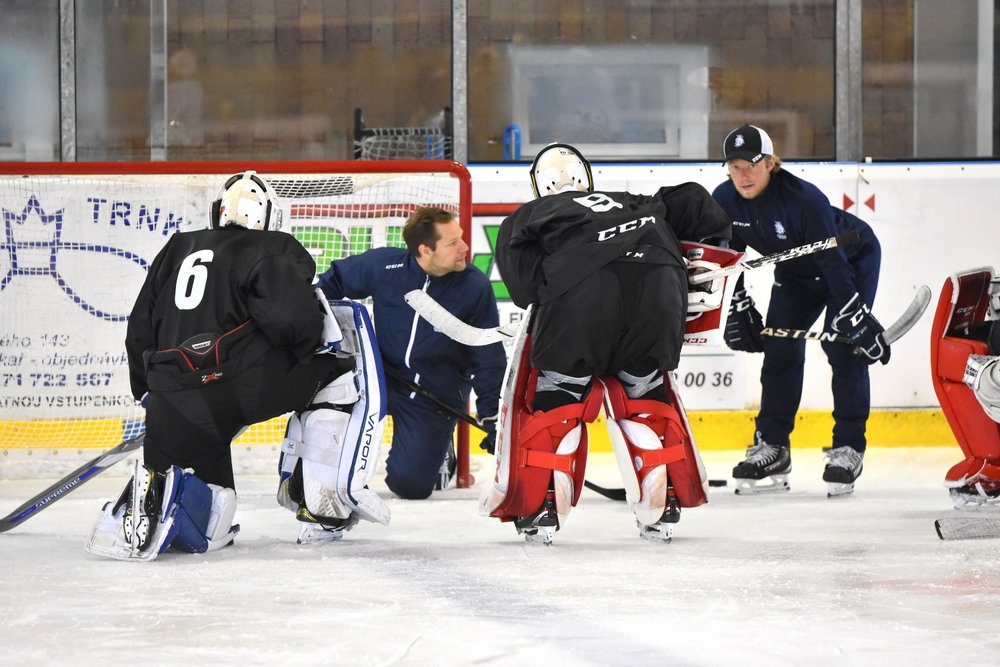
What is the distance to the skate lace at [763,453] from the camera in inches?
163

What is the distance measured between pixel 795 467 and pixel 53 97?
3.46m

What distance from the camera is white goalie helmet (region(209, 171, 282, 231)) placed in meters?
3.15

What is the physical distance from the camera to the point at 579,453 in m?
3.11

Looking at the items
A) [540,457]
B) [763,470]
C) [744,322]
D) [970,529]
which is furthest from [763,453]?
[540,457]

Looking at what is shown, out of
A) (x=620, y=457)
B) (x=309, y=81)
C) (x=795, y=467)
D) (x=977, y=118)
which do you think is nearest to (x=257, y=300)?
(x=620, y=457)

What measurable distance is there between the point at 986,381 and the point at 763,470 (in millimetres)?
952

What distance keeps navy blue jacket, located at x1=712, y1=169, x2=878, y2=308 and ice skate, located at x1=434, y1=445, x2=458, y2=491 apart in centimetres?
116

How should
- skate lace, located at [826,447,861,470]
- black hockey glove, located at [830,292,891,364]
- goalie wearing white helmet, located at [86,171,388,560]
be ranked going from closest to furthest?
1. goalie wearing white helmet, located at [86,171,388,560]
2. black hockey glove, located at [830,292,891,364]
3. skate lace, located at [826,447,861,470]

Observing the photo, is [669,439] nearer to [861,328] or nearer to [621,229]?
[621,229]

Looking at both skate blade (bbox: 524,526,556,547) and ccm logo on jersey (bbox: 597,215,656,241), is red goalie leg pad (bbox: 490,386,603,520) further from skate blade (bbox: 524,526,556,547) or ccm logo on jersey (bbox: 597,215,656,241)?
ccm logo on jersey (bbox: 597,215,656,241)

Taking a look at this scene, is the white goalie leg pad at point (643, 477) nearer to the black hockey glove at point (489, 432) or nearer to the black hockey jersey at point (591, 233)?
the black hockey jersey at point (591, 233)

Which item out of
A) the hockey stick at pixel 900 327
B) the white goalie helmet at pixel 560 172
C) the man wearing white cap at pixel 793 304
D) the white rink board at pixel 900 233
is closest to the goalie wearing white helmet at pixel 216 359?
the white goalie helmet at pixel 560 172

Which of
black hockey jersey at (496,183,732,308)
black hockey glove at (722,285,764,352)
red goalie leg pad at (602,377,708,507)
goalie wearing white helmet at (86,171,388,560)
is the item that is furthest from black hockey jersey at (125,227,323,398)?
black hockey glove at (722,285,764,352)

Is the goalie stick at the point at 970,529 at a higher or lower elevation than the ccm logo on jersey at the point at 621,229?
lower
